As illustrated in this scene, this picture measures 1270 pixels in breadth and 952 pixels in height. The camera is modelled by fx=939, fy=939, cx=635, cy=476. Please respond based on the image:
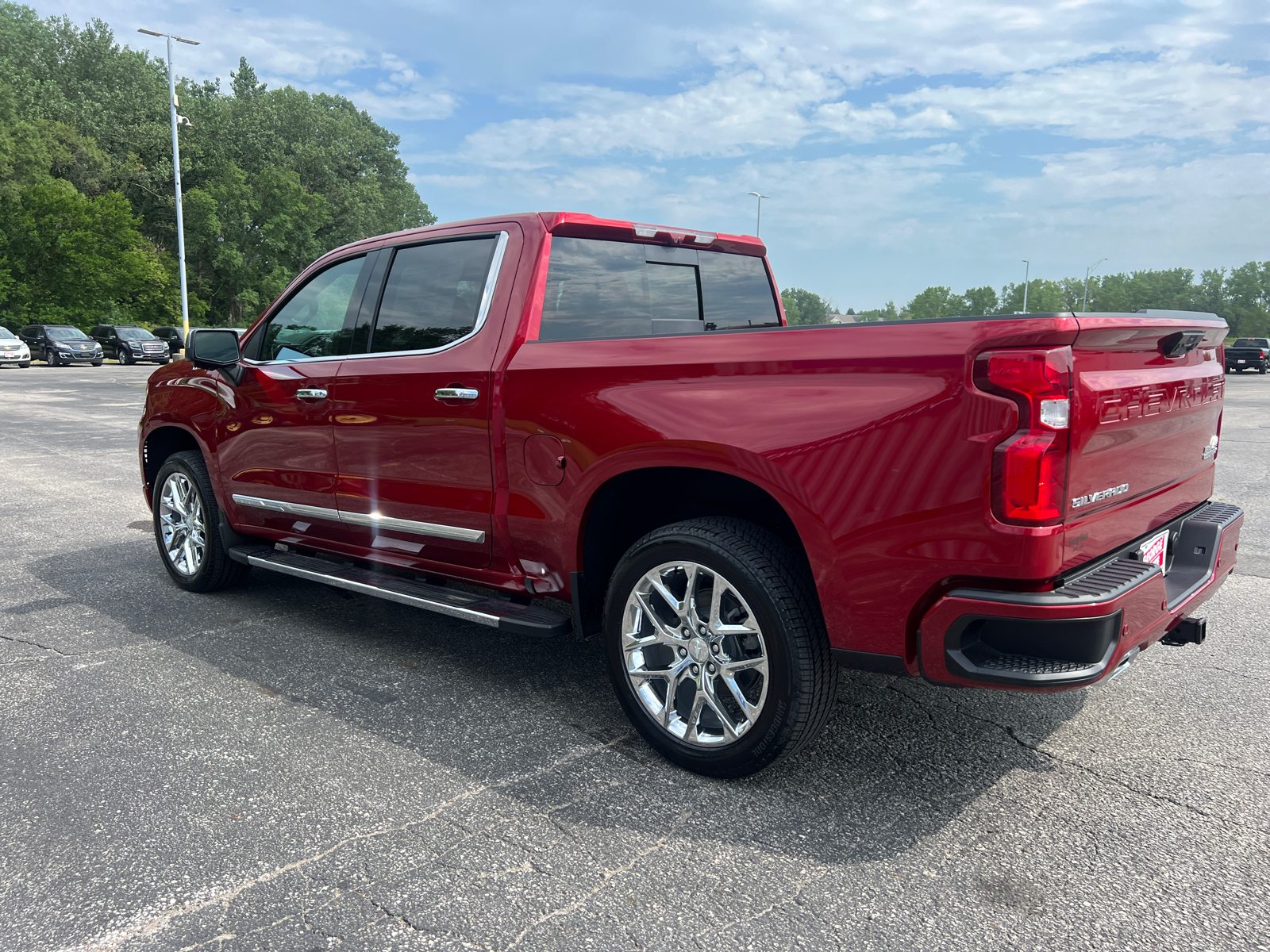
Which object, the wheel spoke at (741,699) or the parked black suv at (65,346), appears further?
the parked black suv at (65,346)

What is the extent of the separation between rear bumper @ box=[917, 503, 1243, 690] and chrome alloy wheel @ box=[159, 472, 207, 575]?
4.24m

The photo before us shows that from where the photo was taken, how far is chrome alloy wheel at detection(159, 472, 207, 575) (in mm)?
5359

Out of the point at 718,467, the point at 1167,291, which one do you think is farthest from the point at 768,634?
the point at 1167,291

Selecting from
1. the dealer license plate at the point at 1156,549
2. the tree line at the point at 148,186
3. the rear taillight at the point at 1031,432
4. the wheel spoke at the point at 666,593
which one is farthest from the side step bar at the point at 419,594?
the tree line at the point at 148,186

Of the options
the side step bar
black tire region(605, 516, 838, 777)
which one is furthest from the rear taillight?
the side step bar

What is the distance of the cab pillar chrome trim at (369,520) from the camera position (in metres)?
3.85

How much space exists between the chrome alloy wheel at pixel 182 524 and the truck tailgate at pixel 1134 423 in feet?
14.9

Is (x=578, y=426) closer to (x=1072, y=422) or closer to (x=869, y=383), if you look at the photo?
(x=869, y=383)

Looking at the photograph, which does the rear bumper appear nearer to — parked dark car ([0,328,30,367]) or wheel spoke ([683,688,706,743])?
wheel spoke ([683,688,706,743])

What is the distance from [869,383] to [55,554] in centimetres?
598

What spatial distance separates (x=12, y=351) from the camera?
33688 millimetres

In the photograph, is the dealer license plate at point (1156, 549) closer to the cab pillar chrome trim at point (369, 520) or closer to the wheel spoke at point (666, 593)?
the wheel spoke at point (666, 593)

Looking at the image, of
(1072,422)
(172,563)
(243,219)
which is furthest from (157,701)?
(243,219)

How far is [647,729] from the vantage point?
3264 millimetres
